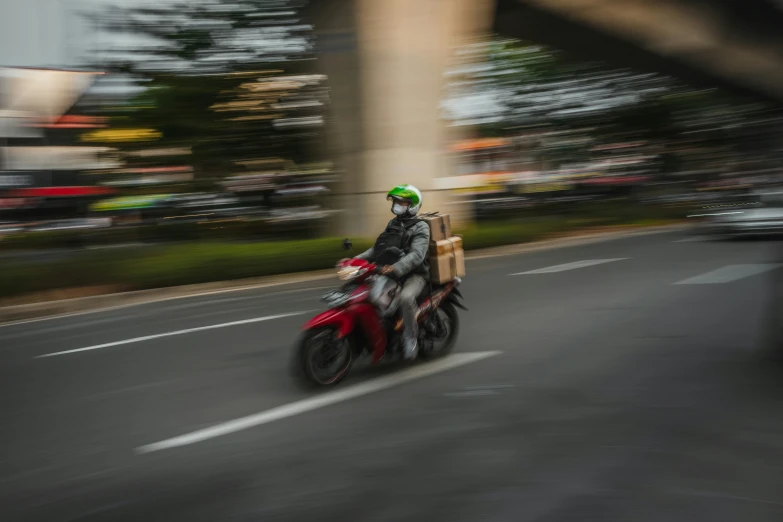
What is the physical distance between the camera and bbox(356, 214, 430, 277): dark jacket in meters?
6.84

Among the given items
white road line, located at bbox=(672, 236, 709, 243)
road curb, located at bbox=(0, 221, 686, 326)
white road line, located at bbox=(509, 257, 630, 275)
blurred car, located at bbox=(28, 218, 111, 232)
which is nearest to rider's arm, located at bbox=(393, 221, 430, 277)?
road curb, located at bbox=(0, 221, 686, 326)

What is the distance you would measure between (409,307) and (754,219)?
1357 cm

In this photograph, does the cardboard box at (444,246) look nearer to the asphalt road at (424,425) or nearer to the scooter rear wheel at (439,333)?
the scooter rear wheel at (439,333)

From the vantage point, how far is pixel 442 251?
7.32 metres

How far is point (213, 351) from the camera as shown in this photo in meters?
8.38

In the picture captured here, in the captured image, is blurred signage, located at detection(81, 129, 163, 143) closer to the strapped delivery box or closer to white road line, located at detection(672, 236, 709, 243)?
white road line, located at detection(672, 236, 709, 243)

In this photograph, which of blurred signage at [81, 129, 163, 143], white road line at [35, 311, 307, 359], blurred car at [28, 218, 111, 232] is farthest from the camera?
blurred car at [28, 218, 111, 232]

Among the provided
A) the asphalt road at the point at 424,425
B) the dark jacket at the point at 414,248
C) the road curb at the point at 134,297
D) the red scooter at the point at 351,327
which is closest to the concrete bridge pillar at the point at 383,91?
the road curb at the point at 134,297

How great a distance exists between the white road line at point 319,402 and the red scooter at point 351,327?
0.65 ft

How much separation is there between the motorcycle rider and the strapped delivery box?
5.9 inches

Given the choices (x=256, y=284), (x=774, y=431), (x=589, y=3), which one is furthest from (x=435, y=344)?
(x=589, y=3)

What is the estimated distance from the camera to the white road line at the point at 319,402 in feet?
17.7

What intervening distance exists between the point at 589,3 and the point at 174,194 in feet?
42.6

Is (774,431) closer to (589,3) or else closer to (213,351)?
(213,351)
